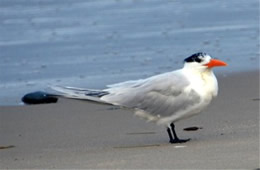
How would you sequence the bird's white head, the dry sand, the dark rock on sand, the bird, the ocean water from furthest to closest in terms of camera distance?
the ocean water
the dark rock on sand
the bird's white head
the bird
the dry sand

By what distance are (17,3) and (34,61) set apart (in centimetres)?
645

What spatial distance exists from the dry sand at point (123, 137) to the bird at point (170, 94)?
234mm

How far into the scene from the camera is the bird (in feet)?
25.3

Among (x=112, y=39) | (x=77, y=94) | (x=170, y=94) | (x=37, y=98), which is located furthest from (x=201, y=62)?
(x=112, y=39)

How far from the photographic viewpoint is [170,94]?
7.84 meters

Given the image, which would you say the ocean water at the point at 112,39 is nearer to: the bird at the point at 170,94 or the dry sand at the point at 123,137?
the dry sand at the point at 123,137

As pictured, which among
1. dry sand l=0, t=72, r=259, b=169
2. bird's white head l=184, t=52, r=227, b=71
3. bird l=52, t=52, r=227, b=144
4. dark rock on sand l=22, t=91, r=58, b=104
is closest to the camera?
dry sand l=0, t=72, r=259, b=169

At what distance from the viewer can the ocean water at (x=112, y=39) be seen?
1158 cm

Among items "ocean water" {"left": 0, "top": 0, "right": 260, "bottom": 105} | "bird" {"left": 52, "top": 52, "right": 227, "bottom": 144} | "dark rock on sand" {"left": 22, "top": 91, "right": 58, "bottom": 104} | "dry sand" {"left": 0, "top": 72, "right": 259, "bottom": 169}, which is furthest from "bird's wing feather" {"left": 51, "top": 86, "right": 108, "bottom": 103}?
"ocean water" {"left": 0, "top": 0, "right": 260, "bottom": 105}

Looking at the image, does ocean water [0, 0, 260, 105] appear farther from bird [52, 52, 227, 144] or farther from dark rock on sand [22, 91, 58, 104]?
bird [52, 52, 227, 144]

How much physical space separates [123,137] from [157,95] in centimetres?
48

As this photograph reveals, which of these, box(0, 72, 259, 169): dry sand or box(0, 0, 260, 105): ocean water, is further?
box(0, 0, 260, 105): ocean water

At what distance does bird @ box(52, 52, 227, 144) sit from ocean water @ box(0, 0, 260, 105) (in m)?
2.49

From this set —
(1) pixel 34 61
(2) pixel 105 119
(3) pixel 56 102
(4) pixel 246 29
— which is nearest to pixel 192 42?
(4) pixel 246 29
